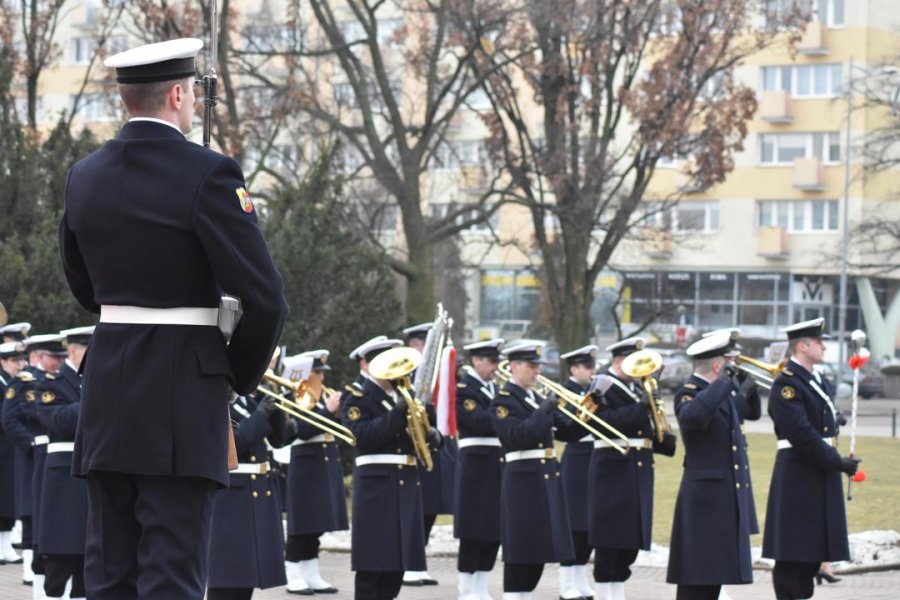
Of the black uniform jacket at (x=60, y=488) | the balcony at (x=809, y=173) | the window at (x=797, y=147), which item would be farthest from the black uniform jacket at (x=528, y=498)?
the window at (x=797, y=147)

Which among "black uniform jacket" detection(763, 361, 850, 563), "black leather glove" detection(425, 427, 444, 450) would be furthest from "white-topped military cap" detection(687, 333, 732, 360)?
"black leather glove" detection(425, 427, 444, 450)

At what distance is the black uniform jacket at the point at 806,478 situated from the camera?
415 inches

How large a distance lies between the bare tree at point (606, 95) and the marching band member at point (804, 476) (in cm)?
1549

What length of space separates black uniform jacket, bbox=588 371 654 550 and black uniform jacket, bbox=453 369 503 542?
767mm

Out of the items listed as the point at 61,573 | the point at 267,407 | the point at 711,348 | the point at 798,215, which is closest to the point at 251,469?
the point at 267,407

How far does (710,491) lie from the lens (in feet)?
34.4

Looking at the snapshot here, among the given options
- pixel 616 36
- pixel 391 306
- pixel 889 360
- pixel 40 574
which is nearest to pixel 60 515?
pixel 40 574

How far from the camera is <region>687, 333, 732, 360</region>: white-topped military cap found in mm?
10602

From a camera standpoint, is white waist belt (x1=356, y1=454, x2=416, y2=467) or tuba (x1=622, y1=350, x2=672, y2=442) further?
tuba (x1=622, y1=350, x2=672, y2=442)

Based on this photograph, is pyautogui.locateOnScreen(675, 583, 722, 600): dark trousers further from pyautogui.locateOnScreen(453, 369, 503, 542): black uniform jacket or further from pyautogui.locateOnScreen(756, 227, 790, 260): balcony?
pyautogui.locateOnScreen(756, 227, 790, 260): balcony

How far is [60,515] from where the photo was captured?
10.5 meters

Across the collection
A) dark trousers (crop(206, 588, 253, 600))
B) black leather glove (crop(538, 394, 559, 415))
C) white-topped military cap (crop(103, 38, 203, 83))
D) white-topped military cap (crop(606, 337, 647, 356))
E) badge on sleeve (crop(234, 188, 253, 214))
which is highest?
white-topped military cap (crop(103, 38, 203, 83))

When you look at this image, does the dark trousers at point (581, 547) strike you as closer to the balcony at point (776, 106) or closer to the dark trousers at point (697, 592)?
the dark trousers at point (697, 592)

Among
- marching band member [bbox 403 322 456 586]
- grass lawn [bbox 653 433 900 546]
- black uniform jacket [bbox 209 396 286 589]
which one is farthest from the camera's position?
grass lawn [bbox 653 433 900 546]
